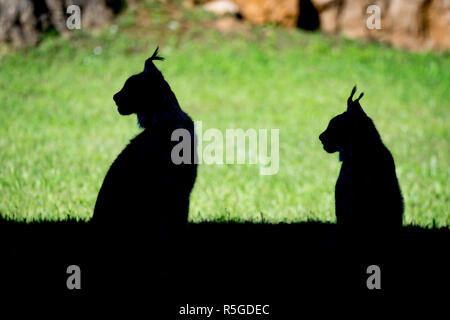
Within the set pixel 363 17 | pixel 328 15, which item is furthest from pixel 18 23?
pixel 363 17

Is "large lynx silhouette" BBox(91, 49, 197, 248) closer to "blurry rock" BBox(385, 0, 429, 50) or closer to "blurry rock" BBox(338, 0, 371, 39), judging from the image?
"blurry rock" BBox(338, 0, 371, 39)

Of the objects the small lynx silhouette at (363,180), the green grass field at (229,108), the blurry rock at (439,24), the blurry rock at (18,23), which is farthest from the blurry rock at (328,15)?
the small lynx silhouette at (363,180)

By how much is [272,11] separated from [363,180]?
10.8 m

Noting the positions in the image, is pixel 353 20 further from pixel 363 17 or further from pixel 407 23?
pixel 407 23

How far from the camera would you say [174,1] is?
13742 millimetres

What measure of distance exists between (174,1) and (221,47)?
9.25 ft

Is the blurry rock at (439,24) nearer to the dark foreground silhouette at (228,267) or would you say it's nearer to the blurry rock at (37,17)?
→ the blurry rock at (37,17)

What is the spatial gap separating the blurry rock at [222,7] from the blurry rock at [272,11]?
0.86 feet

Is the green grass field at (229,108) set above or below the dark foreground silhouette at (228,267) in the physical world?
above

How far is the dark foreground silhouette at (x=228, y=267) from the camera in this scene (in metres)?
3.16

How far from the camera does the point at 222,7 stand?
13.4 m

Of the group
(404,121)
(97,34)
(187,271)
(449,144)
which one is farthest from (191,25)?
(187,271)

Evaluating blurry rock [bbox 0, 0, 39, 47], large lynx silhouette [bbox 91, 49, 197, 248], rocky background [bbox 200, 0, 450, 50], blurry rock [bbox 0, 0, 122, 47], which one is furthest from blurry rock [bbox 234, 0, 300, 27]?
large lynx silhouette [bbox 91, 49, 197, 248]
